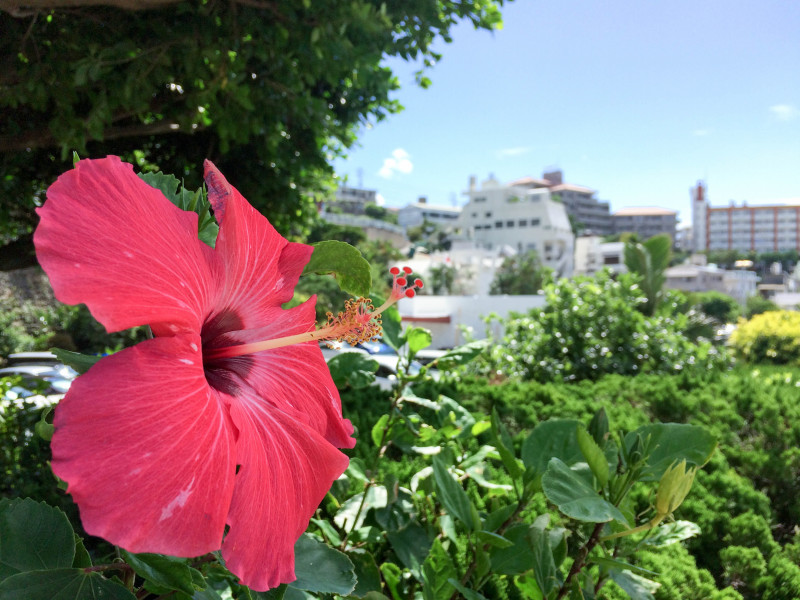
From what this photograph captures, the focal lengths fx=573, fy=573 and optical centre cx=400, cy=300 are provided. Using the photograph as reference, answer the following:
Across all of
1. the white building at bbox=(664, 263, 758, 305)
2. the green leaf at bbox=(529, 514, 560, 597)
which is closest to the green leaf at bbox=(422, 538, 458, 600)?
the green leaf at bbox=(529, 514, 560, 597)

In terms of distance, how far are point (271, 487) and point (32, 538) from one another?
250 millimetres

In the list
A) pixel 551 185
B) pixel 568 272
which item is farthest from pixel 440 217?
pixel 568 272

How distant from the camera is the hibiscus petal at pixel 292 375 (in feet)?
1.73

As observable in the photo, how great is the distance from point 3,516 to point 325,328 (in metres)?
0.33

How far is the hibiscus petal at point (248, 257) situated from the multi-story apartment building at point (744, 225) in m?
115

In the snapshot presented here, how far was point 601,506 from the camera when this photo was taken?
0.65 meters

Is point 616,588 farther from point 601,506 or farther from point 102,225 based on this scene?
point 102,225

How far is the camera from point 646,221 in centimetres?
9319

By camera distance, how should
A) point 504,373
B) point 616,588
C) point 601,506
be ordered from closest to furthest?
1. point 601,506
2. point 616,588
3. point 504,373

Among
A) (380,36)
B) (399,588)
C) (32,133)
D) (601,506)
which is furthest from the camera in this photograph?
(380,36)

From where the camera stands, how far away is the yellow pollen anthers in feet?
1.92

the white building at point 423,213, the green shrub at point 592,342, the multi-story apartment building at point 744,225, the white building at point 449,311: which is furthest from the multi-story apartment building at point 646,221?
the green shrub at point 592,342

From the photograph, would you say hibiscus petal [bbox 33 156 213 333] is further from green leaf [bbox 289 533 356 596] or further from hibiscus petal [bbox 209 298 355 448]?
green leaf [bbox 289 533 356 596]

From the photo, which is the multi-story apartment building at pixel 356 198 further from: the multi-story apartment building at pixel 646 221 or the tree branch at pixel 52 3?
the tree branch at pixel 52 3
